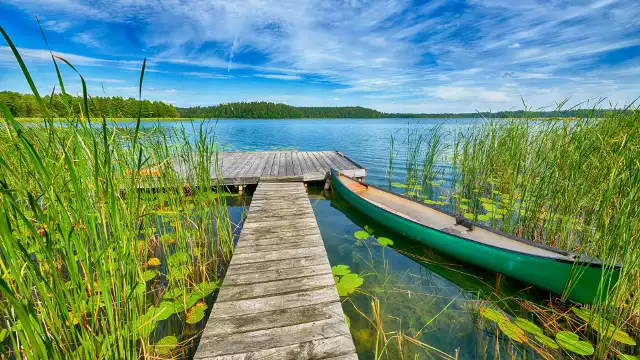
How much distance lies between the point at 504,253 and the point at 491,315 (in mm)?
743

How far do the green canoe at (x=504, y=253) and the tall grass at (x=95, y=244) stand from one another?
2941mm

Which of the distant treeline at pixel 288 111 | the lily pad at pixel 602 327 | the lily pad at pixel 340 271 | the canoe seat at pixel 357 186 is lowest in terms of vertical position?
the lily pad at pixel 340 271

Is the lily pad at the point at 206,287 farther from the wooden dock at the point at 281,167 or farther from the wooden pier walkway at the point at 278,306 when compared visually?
the wooden dock at the point at 281,167

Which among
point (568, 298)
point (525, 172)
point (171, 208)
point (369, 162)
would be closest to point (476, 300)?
point (568, 298)

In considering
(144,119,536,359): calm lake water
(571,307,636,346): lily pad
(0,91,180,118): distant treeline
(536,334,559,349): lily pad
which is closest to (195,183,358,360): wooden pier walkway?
(144,119,536,359): calm lake water

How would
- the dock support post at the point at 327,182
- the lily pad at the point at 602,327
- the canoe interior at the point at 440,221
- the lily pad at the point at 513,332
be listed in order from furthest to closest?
the dock support post at the point at 327,182
the canoe interior at the point at 440,221
the lily pad at the point at 513,332
the lily pad at the point at 602,327

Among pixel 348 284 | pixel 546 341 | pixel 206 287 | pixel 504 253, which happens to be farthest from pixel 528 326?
pixel 206 287

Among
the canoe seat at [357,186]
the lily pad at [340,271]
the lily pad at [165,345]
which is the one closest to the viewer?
the lily pad at [165,345]

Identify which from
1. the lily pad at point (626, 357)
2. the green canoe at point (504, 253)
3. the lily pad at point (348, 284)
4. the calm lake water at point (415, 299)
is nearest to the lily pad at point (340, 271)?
the lily pad at point (348, 284)

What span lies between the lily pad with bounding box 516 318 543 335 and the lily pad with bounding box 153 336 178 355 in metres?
3.19

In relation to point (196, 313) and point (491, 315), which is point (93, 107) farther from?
point (491, 315)

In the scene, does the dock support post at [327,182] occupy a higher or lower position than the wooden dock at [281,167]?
lower

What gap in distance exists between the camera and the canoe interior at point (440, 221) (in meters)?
2.94

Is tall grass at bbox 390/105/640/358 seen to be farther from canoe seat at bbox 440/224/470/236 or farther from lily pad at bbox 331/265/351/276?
lily pad at bbox 331/265/351/276
